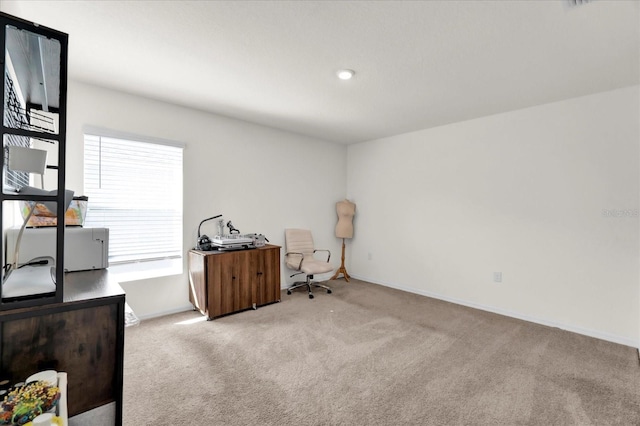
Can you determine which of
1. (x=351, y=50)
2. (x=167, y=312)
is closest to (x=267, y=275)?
(x=167, y=312)

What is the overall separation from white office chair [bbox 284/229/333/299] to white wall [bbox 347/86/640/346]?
1260mm

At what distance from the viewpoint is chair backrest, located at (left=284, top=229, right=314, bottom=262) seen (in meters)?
4.71

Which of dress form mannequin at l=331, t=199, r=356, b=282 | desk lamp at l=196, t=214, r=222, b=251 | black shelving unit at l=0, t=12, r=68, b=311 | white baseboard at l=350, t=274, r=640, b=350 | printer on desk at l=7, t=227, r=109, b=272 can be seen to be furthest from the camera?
dress form mannequin at l=331, t=199, r=356, b=282

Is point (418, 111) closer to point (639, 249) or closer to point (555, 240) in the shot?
point (555, 240)

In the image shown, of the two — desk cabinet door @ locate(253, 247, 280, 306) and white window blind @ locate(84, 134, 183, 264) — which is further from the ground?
white window blind @ locate(84, 134, 183, 264)

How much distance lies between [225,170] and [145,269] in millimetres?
1584

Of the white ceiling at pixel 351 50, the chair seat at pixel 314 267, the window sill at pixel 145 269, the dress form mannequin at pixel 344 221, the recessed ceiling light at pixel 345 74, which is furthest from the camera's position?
the dress form mannequin at pixel 344 221

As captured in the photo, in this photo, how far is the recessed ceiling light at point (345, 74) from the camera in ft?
8.71

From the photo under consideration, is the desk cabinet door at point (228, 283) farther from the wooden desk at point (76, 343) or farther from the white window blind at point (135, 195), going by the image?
the wooden desk at point (76, 343)

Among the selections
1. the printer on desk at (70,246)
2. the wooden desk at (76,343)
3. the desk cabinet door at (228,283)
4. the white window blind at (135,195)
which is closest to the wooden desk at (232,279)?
the desk cabinet door at (228,283)

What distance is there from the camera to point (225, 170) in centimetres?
402

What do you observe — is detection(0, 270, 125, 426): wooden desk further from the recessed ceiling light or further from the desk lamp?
the recessed ceiling light

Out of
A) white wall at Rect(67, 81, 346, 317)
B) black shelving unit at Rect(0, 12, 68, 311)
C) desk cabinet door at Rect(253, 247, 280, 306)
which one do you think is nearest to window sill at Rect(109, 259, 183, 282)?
white wall at Rect(67, 81, 346, 317)

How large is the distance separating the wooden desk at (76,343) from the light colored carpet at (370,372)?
0.70 meters
